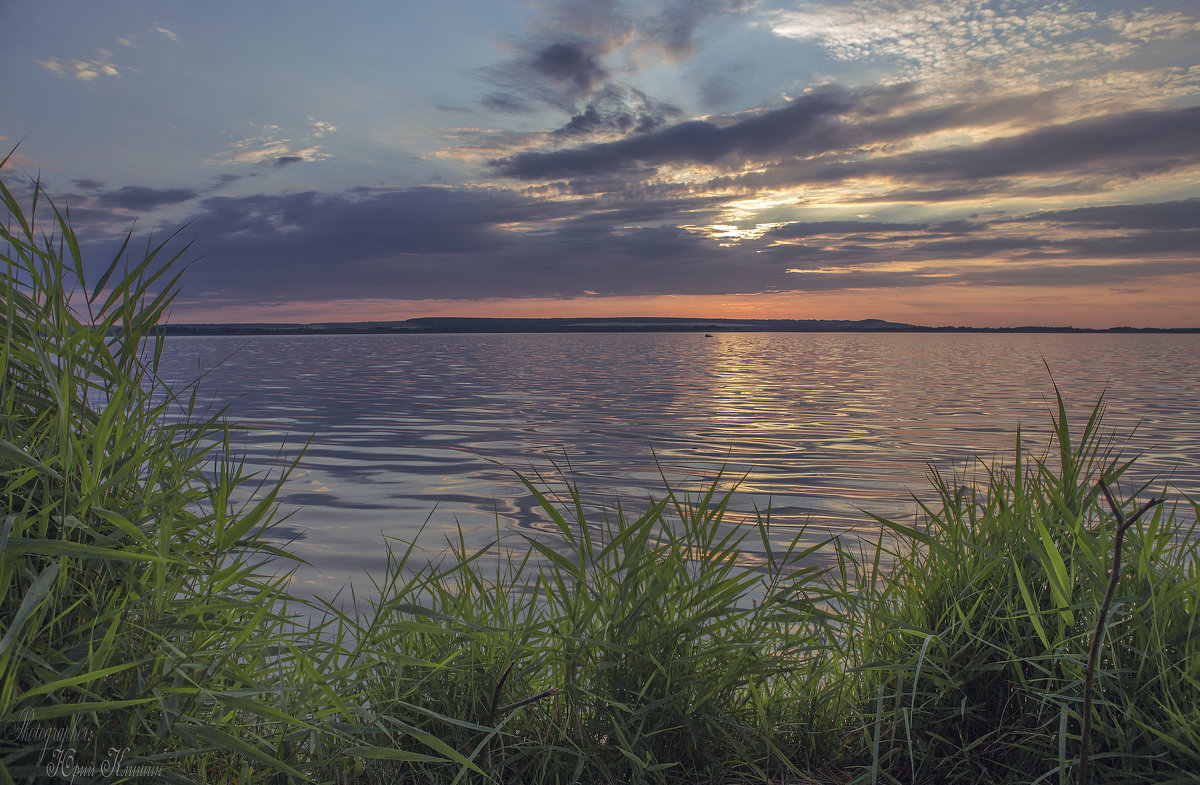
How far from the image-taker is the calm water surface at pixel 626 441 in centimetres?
689

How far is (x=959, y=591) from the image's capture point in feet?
7.23

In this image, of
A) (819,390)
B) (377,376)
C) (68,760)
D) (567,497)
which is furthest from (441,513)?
(377,376)

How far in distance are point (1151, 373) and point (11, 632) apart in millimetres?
32366

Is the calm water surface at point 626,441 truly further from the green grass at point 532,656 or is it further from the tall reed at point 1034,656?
the tall reed at point 1034,656

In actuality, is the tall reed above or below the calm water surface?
above

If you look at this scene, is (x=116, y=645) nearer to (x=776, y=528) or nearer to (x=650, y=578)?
(x=650, y=578)

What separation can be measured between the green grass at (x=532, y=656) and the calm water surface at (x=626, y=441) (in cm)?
40

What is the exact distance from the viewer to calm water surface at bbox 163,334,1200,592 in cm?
689

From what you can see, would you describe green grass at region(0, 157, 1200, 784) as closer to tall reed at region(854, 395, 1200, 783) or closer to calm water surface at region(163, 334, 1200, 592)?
tall reed at region(854, 395, 1200, 783)

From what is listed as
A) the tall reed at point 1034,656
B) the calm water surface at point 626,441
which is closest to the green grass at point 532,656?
the tall reed at point 1034,656

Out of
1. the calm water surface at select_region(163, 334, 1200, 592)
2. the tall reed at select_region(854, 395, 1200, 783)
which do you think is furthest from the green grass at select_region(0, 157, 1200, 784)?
the calm water surface at select_region(163, 334, 1200, 592)

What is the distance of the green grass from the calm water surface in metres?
0.40

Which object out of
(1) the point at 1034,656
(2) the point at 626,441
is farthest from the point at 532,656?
(2) the point at 626,441

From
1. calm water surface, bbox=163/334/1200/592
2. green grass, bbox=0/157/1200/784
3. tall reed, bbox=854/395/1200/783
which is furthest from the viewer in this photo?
calm water surface, bbox=163/334/1200/592
